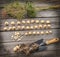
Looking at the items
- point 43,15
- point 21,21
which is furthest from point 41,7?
point 21,21

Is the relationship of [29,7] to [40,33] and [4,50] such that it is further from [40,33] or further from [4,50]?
[4,50]

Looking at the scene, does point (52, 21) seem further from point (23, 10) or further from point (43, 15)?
point (23, 10)

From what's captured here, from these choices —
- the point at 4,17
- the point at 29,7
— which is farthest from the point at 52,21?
the point at 4,17

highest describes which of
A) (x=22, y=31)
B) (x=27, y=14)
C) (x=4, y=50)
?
(x=27, y=14)

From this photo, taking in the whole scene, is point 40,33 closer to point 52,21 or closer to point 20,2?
point 52,21

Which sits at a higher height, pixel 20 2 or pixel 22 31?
pixel 20 2

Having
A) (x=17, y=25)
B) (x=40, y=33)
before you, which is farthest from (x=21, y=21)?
(x=40, y=33)

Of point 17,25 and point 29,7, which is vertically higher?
point 29,7
